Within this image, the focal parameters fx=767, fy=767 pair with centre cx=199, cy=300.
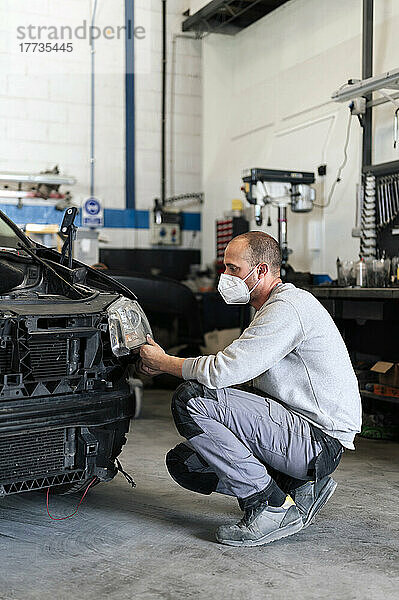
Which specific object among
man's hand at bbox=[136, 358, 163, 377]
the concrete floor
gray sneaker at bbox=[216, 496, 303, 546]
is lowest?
the concrete floor

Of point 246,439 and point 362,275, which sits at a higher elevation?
point 362,275

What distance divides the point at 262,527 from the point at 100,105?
19.0ft

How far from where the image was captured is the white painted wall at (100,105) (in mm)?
6766

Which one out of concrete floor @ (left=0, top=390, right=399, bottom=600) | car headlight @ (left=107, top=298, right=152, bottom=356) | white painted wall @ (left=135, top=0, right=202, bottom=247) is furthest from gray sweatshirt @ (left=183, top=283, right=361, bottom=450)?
white painted wall @ (left=135, top=0, right=202, bottom=247)

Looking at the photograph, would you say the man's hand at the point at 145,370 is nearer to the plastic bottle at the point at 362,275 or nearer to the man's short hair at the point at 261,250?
the man's short hair at the point at 261,250

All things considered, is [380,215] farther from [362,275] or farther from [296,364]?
[296,364]

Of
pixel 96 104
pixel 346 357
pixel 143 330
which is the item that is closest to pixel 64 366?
pixel 143 330

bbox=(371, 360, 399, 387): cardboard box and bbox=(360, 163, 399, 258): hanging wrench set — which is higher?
bbox=(360, 163, 399, 258): hanging wrench set

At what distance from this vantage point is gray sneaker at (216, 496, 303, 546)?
2.53 metres

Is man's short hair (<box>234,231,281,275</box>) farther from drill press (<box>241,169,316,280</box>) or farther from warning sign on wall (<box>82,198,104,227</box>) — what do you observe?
warning sign on wall (<box>82,198,104,227</box>)

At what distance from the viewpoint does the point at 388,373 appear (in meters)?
4.49

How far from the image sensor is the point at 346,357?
2660 millimetres

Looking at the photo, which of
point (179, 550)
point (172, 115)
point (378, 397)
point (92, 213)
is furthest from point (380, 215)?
point (172, 115)

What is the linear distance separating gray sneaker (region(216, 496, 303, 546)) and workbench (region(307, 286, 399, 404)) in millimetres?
1935
